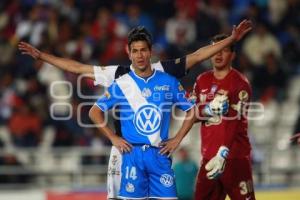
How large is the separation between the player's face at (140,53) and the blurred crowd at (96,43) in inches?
274

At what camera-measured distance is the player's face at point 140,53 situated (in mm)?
9047

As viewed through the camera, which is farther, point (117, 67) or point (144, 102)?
point (117, 67)

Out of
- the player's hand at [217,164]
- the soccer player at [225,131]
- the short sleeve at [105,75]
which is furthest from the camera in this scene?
the soccer player at [225,131]

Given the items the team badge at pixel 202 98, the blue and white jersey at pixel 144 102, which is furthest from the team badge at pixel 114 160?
the team badge at pixel 202 98

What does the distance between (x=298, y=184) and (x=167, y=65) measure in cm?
723

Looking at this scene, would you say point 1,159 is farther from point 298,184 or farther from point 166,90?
point 166,90

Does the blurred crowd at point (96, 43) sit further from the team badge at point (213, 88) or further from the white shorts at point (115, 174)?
the white shorts at point (115, 174)

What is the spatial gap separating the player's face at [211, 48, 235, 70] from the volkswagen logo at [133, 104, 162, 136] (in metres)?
1.03

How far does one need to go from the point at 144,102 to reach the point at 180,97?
0.37 m

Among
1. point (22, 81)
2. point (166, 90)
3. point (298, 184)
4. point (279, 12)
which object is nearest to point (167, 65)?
A: point (166, 90)

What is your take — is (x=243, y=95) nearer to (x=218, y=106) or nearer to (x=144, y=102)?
(x=218, y=106)

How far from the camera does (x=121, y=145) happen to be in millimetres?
9102

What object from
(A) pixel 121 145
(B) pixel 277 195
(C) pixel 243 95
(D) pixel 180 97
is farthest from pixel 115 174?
(B) pixel 277 195

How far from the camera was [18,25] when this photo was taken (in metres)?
18.6
